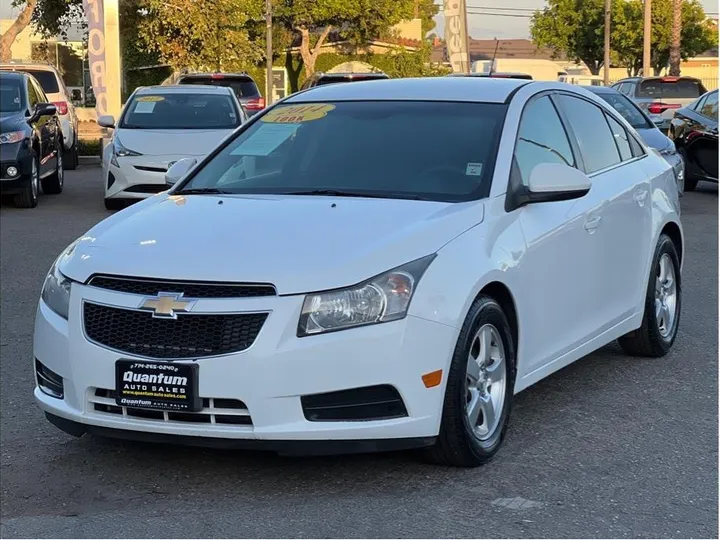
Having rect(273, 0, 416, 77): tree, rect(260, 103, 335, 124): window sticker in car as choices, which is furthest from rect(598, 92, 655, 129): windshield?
→ rect(273, 0, 416, 77): tree

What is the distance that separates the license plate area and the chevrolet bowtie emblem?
18cm

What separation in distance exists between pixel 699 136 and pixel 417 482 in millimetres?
12815

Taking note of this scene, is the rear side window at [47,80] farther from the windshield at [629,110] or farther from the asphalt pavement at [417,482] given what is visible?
the asphalt pavement at [417,482]

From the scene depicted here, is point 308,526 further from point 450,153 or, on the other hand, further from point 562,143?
point 562,143

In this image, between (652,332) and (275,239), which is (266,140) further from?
(652,332)

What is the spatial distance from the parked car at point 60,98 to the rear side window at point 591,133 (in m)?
14.1

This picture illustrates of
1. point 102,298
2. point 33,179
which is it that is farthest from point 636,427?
point 33,179

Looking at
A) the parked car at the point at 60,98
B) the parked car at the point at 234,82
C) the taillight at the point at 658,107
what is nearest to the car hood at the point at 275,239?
the parked car at the point at 60,98

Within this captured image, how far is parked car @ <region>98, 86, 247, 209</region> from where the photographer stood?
13539mm

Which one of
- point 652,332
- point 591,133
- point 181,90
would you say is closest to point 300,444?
point 591,133

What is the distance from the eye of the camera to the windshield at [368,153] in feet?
17.0

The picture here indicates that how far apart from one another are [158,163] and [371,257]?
9.53 m

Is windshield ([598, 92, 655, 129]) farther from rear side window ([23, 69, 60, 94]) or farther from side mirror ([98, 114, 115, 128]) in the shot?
rear side window ([23, 69, 60, 94])

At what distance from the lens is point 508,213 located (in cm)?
500
